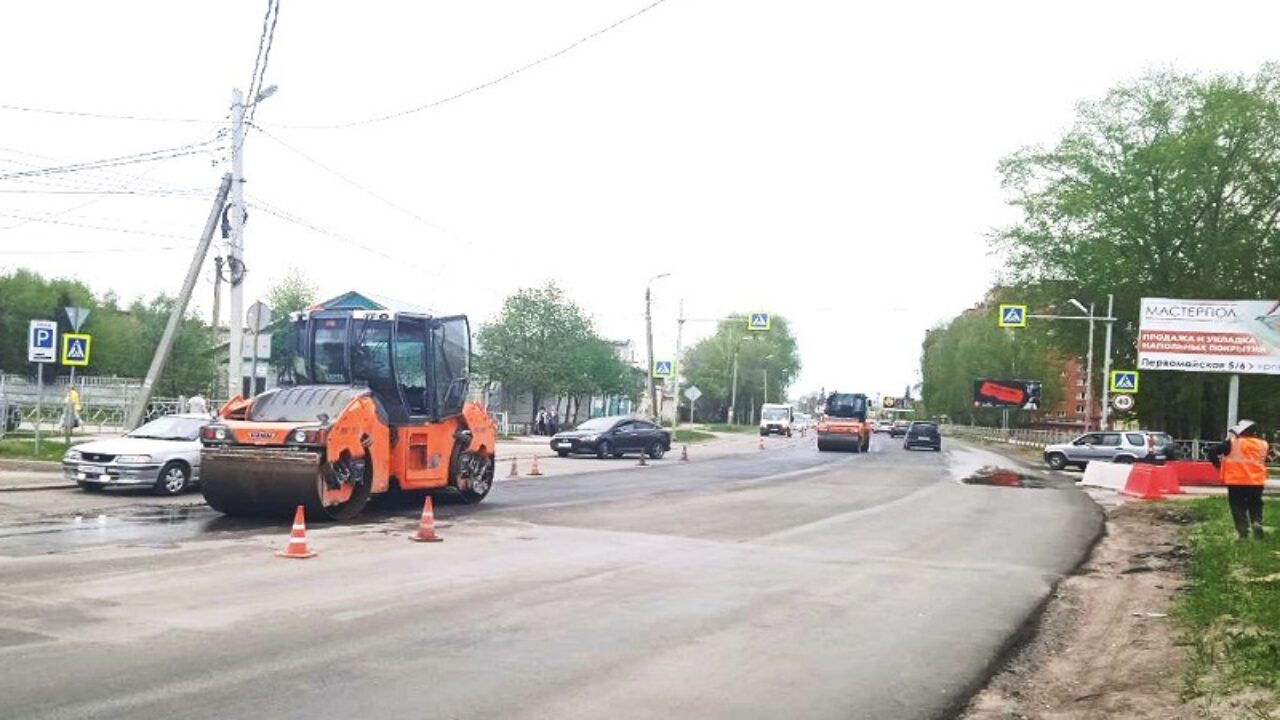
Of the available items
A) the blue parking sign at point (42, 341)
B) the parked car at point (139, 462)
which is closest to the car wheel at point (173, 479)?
the parked car at point (139, 462)

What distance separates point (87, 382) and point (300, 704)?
1792 inches

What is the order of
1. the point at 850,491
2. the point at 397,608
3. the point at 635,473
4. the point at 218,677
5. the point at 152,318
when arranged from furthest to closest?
1. the point at 152,318
2. the point at 635,473
3. the point at 850,491
4. the point at 397,608
5. the point at 218,677

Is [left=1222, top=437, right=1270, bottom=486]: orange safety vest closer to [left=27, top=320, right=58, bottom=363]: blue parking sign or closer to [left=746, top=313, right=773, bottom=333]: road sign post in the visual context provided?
[left=27, top=320, right=58, bottom=363]: blue parking sign

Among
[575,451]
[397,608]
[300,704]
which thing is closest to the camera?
[300,704]

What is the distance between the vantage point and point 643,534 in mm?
14391

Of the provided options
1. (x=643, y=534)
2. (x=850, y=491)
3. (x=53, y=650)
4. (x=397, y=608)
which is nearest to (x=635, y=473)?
(x=850, y=491)

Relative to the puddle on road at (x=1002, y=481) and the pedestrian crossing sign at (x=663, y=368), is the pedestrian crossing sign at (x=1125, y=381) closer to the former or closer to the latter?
the puddle on road at (x=1002, y=481)

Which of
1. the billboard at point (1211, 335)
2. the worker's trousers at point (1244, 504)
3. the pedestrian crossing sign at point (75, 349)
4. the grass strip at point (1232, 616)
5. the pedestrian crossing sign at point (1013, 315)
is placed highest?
the pedestrian crossing sign at point (1013, 315)

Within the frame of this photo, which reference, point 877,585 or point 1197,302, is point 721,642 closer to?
point 877,585

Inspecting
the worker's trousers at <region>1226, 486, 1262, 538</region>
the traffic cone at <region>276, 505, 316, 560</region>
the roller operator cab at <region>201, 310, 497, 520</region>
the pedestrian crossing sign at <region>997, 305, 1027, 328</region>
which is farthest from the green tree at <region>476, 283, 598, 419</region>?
the traffic cone at <region>276, 505, 316, 560</region>

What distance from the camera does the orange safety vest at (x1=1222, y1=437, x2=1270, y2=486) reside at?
1405 cm

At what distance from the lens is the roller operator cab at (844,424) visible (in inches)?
1918

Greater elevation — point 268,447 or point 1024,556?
point 268,447

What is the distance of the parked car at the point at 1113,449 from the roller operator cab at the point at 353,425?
27354 millimetres
